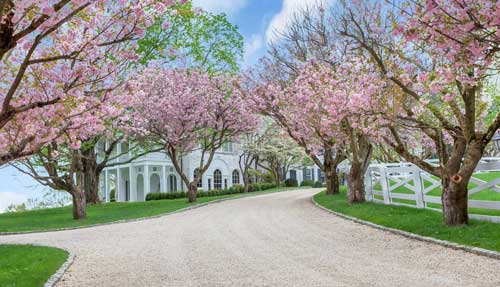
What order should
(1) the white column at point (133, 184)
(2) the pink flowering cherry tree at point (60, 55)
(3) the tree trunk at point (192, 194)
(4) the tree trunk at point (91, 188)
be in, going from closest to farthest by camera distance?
(2) the pink flowering cherry tree at point (60, 55), (3) the tree trunk at point (192, 194), (4) the tree trunk at point (91, 188), (1) the white column at point (133, 184)

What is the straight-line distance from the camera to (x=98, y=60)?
9266mm

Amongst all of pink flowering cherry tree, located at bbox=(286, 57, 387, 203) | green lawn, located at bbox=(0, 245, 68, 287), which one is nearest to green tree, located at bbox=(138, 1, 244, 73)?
pink flowering cherry tree, located at bbox=(286, 57, 387, 203)

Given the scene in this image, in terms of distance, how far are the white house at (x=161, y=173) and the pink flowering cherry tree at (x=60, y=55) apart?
2512 cm

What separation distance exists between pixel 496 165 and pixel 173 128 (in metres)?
18.1

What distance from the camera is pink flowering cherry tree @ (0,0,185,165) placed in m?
6.52

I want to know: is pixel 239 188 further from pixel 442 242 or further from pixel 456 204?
pixel 442 242

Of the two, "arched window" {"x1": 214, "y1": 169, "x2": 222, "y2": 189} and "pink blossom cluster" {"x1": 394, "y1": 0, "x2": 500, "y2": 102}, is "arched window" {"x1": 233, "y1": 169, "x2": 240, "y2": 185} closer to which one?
"arched window" {"x1": 214, "y1": 169, "x2": 222, "y2": 189}

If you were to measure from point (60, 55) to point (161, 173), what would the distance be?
30.7 metres

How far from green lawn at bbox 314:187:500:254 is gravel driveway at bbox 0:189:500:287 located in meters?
0.53

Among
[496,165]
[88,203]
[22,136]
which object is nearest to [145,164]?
[88,203]

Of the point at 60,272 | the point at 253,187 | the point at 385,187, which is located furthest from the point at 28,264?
the point at 253,187

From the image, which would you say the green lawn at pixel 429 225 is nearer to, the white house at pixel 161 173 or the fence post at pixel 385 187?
the fence post at pixel 385 187

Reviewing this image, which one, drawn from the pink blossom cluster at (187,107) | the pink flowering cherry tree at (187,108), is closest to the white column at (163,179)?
the pink flowering cherry tree at (187,108)

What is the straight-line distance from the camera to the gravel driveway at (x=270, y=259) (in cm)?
639
